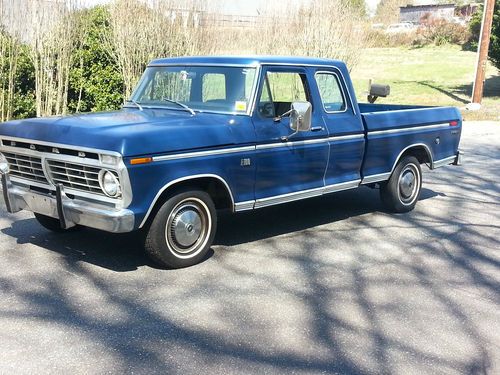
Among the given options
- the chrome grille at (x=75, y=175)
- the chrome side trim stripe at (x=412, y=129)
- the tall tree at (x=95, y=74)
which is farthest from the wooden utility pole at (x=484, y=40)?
the chrome grille at (x=75, y=175)

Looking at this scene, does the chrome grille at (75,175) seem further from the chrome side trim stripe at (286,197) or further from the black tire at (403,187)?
the black tire at (403,187)

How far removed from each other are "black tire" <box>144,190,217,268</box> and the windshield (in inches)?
39.7

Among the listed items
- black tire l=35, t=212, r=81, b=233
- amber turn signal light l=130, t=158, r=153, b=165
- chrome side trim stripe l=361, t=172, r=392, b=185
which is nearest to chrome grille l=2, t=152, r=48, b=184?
black tire l=35, t=212, r=81, b=233

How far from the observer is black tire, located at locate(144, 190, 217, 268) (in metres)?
4.91

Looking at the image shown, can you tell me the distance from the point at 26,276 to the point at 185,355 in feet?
6.52

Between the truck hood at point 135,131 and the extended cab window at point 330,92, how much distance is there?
1265 mm

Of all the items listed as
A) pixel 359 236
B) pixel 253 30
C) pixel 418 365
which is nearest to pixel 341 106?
pixel 359 236

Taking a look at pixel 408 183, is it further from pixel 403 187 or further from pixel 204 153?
pixel 204 153

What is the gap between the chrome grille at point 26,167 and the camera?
204 inches

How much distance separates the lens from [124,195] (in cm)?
456

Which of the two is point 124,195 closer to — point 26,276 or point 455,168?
point 26,276

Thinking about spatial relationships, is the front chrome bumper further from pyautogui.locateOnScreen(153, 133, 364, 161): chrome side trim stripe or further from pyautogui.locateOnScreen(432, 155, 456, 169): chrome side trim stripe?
pyautogui.locateOnScreen(432, 155, 456, 169): chrome side trim stripe

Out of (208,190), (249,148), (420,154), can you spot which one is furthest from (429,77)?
(208,190)

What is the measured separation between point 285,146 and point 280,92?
27.2 inches
